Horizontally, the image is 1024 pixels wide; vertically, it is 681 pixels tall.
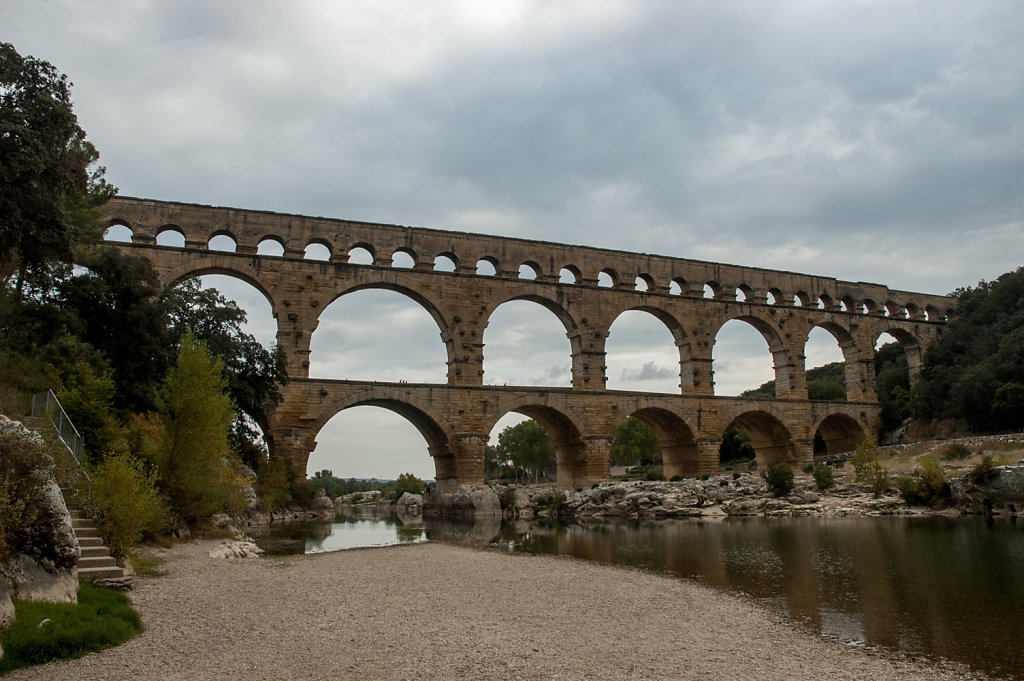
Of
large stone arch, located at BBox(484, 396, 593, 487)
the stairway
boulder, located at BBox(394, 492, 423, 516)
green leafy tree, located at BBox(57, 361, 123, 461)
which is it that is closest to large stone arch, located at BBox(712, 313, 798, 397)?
large stone arch, located at BBox(484, 396, 593, 487)

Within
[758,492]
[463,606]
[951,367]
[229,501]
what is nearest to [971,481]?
[758,492]

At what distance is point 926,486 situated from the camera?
21.9 m

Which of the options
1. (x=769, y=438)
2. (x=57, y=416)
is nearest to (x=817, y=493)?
(x=769, y=438)

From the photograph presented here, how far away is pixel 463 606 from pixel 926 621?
510 cm

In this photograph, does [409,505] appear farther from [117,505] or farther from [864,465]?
[117,505]

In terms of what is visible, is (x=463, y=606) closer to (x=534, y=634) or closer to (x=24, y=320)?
(x=534, y=634)

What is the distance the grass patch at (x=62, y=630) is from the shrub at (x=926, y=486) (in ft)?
71.4

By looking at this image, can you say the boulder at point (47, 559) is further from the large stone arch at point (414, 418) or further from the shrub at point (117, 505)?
the large stone arch at point (414, 418)

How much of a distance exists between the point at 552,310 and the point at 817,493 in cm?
1180

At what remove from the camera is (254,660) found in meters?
6.04

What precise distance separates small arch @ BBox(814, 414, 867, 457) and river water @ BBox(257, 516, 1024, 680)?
15.2 m

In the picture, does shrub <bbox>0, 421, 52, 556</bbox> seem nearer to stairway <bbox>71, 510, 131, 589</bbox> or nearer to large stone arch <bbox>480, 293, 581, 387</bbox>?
stairway <bbox>71, 510, 131, 589</bbox>

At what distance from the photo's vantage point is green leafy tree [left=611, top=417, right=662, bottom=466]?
189 ft

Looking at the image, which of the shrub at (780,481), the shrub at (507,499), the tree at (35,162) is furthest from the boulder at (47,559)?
the shrub at (780,481)
